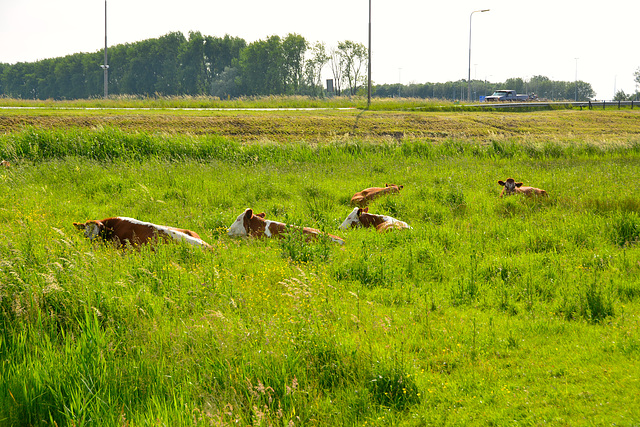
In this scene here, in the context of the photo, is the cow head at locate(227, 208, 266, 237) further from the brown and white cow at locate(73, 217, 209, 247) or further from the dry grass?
the dry grass

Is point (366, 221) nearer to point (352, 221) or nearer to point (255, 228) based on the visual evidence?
point (352, 221)

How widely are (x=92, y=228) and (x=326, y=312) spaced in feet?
14.3

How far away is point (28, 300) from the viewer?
491cm

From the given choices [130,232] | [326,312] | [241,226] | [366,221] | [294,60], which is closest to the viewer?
[326,312]

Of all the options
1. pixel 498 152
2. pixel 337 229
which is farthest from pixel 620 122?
pixel 337 229

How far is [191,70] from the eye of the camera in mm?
101188

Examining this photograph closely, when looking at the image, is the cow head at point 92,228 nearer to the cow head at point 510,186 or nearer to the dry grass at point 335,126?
the cow head at point 510,186

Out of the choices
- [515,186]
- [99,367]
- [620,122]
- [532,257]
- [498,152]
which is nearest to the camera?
[99,367]

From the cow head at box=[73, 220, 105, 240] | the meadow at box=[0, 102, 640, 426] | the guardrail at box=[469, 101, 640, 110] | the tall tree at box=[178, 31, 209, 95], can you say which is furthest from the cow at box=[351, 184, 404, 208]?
the tall tree at box=[178, 31, 209, 95]

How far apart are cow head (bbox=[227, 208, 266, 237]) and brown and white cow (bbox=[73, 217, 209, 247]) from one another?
2.07 feet

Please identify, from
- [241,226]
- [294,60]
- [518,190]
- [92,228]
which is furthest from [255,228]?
[294,60]

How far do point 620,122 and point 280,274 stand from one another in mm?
31840

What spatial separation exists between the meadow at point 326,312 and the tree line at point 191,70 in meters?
67.9

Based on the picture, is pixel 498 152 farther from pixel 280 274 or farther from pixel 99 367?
pixel 99 367
